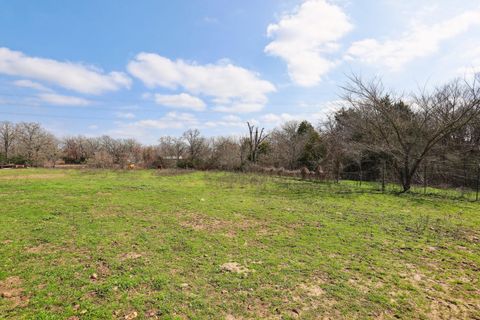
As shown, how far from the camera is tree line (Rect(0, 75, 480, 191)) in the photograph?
12336mm

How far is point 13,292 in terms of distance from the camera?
8.64ft

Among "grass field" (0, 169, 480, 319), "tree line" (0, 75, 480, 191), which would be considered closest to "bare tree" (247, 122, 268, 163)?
"tree line" (0, 75, 480, 191)

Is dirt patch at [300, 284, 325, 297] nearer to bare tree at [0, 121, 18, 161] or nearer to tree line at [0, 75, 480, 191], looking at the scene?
tree line at [0, 75, 480, 191]

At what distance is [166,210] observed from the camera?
6.50m

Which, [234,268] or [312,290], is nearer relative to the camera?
[312,290]

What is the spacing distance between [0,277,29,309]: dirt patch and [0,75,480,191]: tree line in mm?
14032

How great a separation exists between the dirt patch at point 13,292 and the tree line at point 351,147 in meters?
14.0

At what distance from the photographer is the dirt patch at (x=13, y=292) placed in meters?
2.46

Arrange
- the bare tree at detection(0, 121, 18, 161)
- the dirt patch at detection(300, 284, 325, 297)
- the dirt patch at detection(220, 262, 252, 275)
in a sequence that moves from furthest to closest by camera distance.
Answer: the bare tree at detection(0, 121, 18, 161) < the dirt patch at detection(220, 262, 252, 275) < the dirt patch at detection(300, 284, 325, 297)

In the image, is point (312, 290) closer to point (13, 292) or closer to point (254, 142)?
point (13, 292)

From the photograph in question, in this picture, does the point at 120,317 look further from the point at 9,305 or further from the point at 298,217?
the point at 298,217

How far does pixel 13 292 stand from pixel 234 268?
253cm

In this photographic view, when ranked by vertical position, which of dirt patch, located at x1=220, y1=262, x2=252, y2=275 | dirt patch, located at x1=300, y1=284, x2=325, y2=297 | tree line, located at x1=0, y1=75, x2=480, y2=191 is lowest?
dirt patch, located at x1=300, y1=284, x2=325, y2=297

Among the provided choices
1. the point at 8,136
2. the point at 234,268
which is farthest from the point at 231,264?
the point at 8,136
